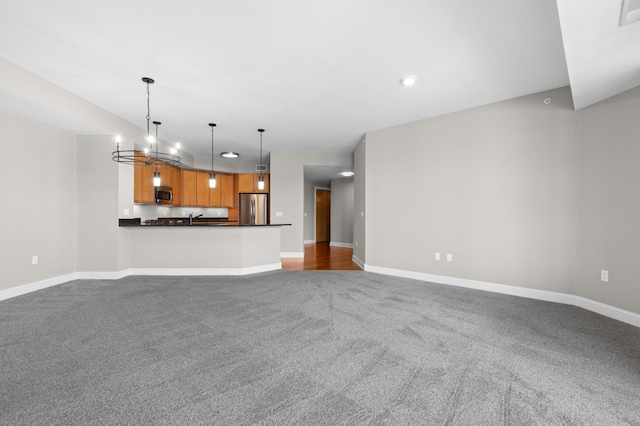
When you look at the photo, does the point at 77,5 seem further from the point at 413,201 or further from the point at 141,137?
the point at 413,201

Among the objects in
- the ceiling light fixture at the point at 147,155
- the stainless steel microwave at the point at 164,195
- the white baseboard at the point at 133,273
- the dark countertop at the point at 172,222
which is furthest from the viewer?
the stainless steel microwave at the point at 164,195

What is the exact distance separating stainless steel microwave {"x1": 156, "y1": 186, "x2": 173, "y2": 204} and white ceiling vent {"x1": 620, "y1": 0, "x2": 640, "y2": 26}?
23.4 ft

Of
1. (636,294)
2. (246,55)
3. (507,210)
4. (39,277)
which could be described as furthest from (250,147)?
(636,294)

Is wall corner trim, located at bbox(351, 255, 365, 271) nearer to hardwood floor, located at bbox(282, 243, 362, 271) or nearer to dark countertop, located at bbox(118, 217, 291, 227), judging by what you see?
hardwood floor, located at bbox(282, 243, 362, 271)

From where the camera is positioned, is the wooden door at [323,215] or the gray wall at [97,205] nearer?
the gray wall at [97,205]

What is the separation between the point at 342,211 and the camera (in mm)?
9914

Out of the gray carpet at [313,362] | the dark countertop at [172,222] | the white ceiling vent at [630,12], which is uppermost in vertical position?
the white ceiling vent at [630,12]

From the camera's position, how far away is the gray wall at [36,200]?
149 inches

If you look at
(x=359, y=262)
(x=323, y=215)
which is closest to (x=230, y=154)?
(x=359, y=262)

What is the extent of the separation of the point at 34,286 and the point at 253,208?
16.1 ft

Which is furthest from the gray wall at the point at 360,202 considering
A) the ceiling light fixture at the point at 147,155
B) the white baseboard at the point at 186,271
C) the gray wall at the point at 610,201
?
the ceiling light fixture at the point at 147,155

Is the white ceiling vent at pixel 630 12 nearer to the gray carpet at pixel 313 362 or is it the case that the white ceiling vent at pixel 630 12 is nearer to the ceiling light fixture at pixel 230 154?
the gray carpet at pixel 313 362

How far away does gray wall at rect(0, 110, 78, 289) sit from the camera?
377 centimetres

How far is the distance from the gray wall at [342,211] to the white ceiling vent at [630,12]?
7.91 meters
